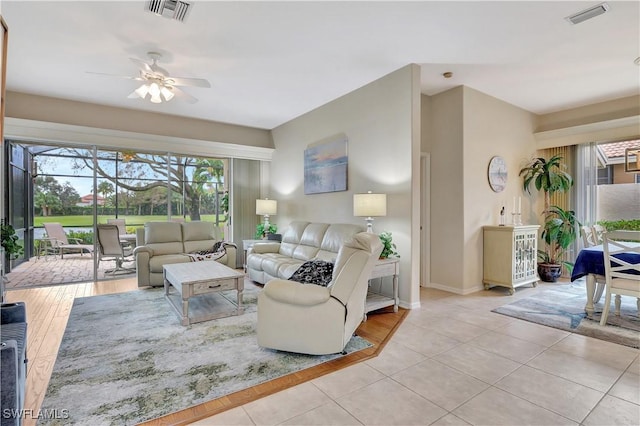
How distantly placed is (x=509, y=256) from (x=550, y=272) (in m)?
1.42

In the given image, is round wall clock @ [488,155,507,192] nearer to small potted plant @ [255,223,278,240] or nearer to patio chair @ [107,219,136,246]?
small potted plant @ [255,223,278,240]

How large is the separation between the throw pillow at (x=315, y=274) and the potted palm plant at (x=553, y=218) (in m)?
4.05

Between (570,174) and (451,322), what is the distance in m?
4.29

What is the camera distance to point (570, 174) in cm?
566

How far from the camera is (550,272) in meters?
5.18

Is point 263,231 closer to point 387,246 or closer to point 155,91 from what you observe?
point 387,246

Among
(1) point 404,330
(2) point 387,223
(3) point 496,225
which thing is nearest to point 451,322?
(1) point 404,330

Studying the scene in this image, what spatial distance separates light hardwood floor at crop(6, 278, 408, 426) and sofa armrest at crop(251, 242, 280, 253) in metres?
1.90

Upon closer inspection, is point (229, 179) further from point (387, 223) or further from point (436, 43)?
point (436, 43)

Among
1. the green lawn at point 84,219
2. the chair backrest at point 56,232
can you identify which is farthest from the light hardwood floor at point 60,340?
the chair backrest at point 56,232

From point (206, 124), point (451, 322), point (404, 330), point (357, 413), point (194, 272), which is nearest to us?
point (357, 413)

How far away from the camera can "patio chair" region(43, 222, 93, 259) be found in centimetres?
573

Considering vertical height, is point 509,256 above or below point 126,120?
below

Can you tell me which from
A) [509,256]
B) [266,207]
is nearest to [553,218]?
[509,256]
